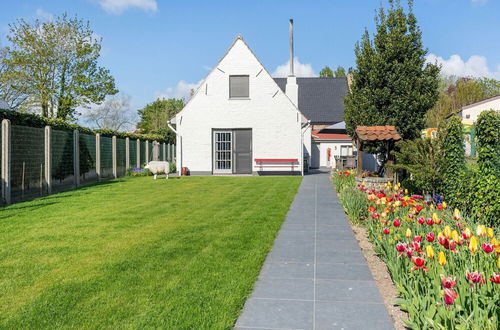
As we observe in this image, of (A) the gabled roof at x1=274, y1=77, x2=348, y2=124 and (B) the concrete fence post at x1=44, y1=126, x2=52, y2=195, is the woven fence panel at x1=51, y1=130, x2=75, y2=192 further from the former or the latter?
(A) the gabled roof at x1=274, y1=77, x2=348, y2=124

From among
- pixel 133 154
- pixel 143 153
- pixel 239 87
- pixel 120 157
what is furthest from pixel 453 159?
pixel 143 153

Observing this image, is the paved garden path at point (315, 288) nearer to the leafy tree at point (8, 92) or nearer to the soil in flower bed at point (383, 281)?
the soil in flower bed at point (383, 281)

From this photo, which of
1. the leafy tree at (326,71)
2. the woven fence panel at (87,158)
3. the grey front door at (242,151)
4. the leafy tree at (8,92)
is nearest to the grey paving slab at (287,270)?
the woven fence panel at (87,158)

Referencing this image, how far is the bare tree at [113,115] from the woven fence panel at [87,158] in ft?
121

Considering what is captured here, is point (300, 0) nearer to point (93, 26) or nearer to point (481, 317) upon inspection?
point (481, 317)

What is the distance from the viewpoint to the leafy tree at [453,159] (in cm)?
902

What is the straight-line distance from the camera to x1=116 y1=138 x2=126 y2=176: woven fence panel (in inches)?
827

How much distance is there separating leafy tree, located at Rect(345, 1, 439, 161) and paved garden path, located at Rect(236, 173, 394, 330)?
366 inches

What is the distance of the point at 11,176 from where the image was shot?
467 inches

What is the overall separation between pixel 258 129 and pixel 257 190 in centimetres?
819

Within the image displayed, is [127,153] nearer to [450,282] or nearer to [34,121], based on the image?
[34,121]

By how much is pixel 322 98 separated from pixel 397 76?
79.1 ft

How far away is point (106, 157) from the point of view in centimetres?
1961

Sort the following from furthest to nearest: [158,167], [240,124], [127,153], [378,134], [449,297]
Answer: [240,124], [127,153], [158,167], [378,134], [449,297]
